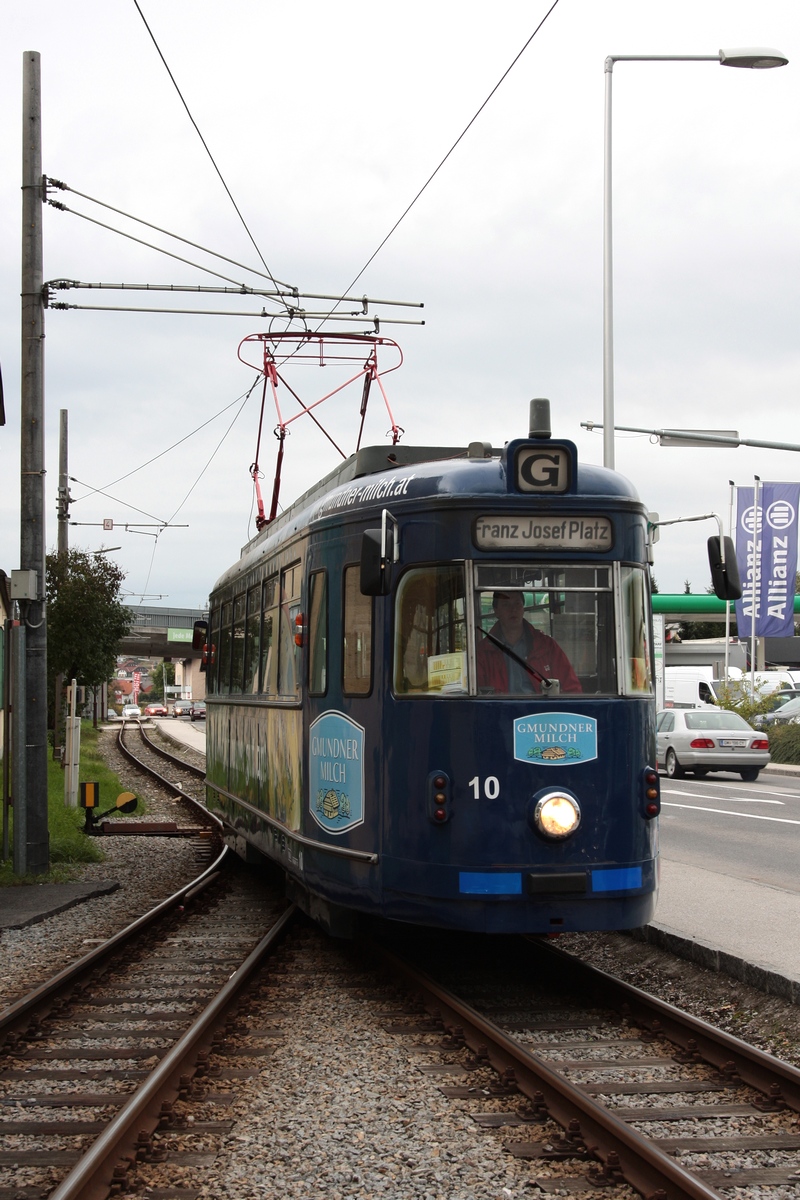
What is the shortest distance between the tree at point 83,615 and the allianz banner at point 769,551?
57.8 ft

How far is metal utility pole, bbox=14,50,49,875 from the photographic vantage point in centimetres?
1270

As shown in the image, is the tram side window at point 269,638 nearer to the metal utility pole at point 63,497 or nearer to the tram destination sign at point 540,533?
the tram destination sign at point 540,533

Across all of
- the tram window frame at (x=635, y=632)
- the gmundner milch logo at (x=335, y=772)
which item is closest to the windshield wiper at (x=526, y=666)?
the tram window frame at (x=635, y=632)

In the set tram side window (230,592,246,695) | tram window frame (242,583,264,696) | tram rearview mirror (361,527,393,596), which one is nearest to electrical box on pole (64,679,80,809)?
tram side window (230,592,246,695)

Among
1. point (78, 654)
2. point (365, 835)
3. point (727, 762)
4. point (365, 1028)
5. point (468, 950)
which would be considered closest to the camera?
point (365, 1028)

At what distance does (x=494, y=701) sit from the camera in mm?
6801

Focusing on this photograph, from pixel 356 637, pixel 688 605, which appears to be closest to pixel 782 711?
pixel 688 605

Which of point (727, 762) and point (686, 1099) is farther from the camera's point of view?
point (727, 762)

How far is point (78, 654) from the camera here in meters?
37.3

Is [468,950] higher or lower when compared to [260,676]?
lower

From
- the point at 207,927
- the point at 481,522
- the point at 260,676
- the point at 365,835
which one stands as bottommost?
the point at 207,927

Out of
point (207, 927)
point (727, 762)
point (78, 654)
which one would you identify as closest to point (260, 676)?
point (207, 927)

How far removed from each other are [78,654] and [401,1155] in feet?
111

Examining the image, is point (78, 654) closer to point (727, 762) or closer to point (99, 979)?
point (727, 762)
